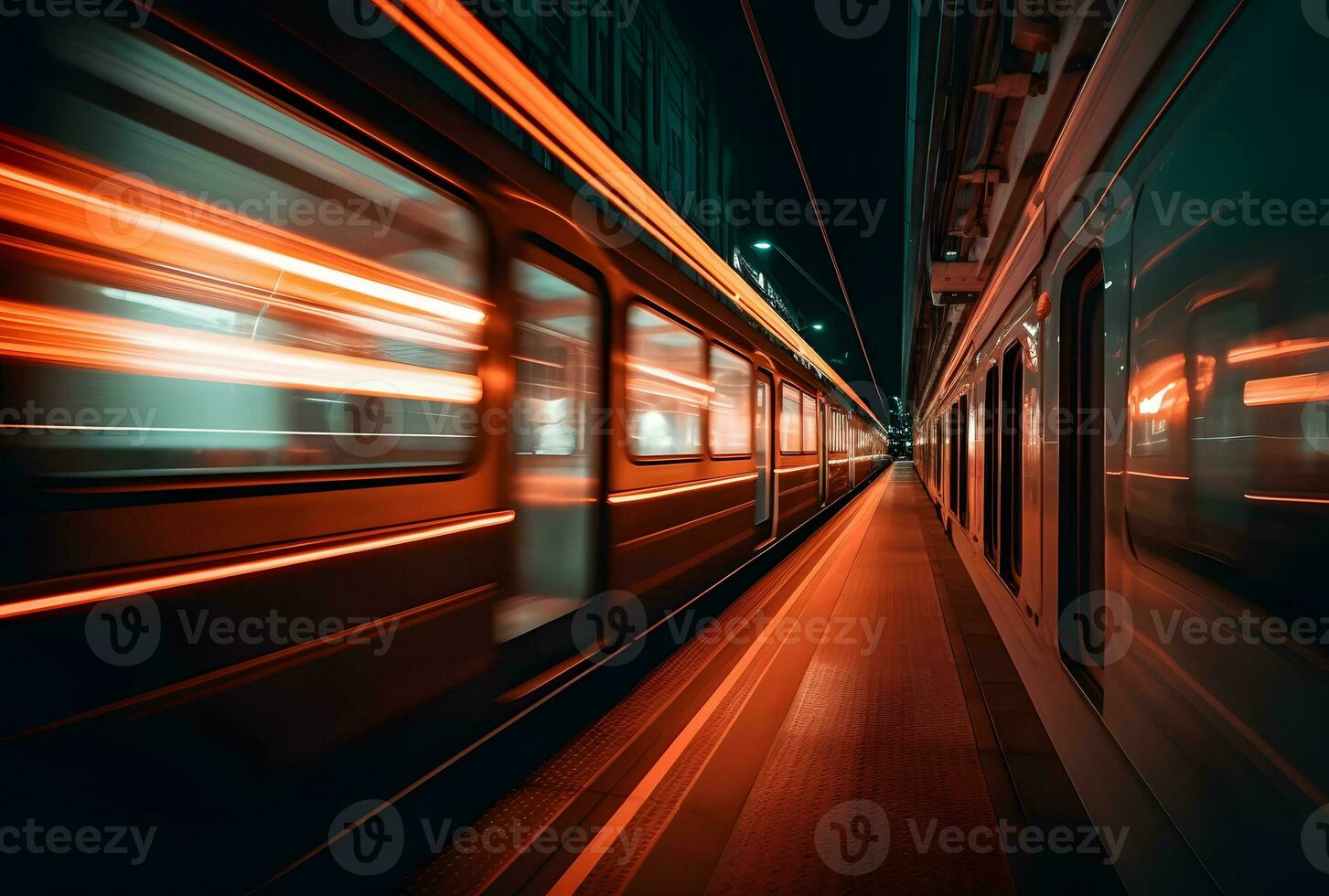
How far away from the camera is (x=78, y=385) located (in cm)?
134

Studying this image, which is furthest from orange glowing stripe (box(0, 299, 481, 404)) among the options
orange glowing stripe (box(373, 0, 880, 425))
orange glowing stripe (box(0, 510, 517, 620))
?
orange glowing stripe (box(373, 0, 880, 425))

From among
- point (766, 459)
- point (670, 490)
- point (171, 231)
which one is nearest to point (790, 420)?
point (766, 459)

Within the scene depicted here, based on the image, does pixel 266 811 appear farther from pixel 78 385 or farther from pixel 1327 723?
pixel 1327 723

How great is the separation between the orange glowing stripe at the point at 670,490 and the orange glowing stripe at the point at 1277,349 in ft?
8.54

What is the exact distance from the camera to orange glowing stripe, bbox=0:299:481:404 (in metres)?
1.27

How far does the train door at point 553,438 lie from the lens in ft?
9.26

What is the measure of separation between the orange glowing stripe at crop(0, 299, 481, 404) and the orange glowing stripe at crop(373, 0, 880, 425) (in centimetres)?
113

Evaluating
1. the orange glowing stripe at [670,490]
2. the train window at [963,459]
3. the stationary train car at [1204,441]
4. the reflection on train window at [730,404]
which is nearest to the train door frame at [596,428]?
the orange glowing stripe at [670,490]

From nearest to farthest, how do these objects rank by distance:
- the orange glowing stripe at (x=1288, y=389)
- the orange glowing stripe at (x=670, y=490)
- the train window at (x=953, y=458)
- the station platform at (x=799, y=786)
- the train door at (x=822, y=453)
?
the orange glowing stripe at (x=1288, y=389) < the station platform at (x=799, y=786) < the orange glowing stripe at (x=670, y=490) < the train window at (x=953, y=458) < the train door at (x=822, y=453)

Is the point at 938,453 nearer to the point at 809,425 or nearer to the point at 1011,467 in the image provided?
the point at 809,425

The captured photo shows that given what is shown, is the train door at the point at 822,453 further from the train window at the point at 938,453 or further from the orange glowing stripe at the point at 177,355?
the orange glowing stripe at the point at 177,355

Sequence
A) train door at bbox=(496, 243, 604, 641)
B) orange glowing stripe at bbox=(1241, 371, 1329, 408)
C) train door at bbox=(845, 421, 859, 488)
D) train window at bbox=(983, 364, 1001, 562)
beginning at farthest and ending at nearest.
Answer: train door at bbox=(845, 421, 859, 488) < train window at bbox=(983, 364, 1001, 562) < train door at bbox=(496, 243, 604, 641) < orange glowing stripe at bbox=(1241, 371, 1329, 408)

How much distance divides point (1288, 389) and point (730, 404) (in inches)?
181

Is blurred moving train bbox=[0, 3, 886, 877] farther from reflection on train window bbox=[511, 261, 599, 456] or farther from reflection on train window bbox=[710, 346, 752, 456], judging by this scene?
reflection on train window bbox=[710, 346, 752, 456]
